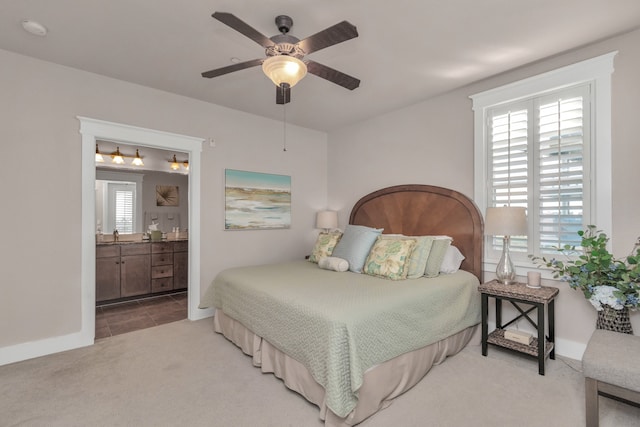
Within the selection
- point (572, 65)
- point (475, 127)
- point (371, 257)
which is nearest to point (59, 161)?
point (371, 257)

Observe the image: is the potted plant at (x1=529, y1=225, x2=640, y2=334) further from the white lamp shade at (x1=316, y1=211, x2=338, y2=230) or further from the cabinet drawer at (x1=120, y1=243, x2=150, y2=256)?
the cabinet drawer at (x1=120, y1=243, x2=150, y2=256)

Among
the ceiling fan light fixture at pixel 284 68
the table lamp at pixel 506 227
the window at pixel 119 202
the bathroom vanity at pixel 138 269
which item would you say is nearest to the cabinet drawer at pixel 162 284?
the bathroom vanity at pixel 138 269

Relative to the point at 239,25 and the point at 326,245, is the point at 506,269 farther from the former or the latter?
the point at 239,25

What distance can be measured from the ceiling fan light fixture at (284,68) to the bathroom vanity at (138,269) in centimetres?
365

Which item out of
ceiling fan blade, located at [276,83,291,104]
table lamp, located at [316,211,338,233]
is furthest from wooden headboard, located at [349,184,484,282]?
ceiling fan blade, located at [276,83,291,104]

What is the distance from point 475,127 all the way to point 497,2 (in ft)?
4.46

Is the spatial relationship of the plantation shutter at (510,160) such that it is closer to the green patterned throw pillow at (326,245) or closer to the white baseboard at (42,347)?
the green patterned throw pillow at (326,245)

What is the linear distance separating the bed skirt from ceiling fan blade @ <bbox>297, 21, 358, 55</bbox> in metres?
1.96

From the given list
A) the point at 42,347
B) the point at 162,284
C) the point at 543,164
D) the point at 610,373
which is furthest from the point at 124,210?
the point at 610,373

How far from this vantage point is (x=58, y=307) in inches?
111

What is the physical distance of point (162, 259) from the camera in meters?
4.71

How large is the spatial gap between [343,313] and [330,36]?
5.31ft

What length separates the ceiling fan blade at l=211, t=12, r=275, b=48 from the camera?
1.56 metres

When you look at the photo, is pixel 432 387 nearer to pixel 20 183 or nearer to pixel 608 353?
pixel 608 353
